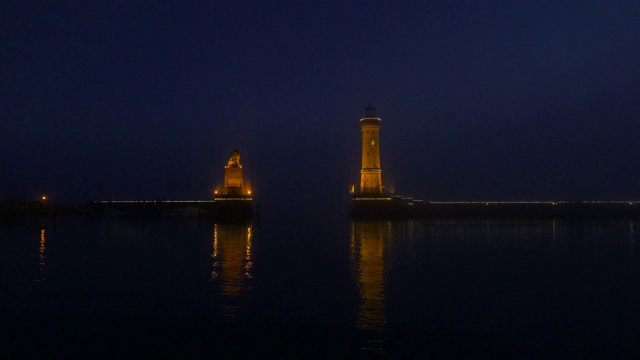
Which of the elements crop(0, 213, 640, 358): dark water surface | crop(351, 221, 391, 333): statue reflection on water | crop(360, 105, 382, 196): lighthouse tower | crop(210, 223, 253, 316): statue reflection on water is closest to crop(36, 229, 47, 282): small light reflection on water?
crop(0, 213, 640, 358): dark water surface

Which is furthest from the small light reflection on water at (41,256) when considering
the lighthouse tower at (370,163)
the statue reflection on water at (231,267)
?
the lighthouse tower at (370,163)

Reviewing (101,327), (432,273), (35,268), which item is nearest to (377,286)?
(432,273)

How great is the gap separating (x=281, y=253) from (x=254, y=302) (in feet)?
50.5

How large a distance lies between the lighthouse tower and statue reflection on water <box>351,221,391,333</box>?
26899mm

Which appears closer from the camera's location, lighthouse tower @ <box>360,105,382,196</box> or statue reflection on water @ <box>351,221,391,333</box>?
statue reflection on water @ <box>351,221,391,333</box>

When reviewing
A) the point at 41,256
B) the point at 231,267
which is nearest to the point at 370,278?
the point at 231,267

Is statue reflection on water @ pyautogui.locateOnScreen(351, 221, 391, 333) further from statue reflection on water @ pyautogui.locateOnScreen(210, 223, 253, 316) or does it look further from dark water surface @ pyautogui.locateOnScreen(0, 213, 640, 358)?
statue reflection on water @ pyautogui.locateOnScreen(210, 223, 253, 316)

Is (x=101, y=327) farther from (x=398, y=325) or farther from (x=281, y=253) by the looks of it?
(x=281, y=253)

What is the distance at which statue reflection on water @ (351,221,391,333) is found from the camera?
16.9 metres

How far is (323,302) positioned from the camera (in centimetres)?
1969

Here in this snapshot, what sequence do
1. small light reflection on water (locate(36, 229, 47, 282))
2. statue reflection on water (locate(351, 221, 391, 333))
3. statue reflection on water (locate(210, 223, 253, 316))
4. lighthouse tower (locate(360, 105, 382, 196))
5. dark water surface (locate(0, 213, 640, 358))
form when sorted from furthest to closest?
lighthouse tower (locate(360, 105, 382, 196))
small light reflection on water (locate(36, 229, 47, 282))
statue reflection on water (locate(210, 223, 253, 316))
statue reflection on water (locate(351, 221, 391, 333))
dark water surface (locate(0, 213, 640, 358))

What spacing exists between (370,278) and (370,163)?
4792 cm

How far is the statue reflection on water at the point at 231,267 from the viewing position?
20953mm

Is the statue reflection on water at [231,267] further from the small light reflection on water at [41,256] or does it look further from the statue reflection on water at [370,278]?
the small light reflection on water at [41,256]
